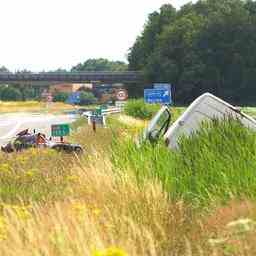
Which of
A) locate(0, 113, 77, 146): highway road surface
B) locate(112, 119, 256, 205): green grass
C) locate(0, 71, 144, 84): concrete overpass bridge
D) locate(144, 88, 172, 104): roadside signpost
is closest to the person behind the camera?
locate(112, 119, 256, 205): green grass

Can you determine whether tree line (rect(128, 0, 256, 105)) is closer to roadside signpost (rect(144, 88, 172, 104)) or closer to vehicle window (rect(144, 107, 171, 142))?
roadside signpost (rect(144, 88, 172, 104))

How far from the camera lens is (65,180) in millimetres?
10320

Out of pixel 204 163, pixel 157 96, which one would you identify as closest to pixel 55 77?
pixel 157 96

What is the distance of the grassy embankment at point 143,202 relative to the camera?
5617mm

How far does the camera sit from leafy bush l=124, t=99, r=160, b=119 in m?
49.5

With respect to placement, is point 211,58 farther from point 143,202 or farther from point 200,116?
point 143,202

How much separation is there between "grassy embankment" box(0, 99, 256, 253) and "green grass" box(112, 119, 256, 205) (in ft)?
0.04

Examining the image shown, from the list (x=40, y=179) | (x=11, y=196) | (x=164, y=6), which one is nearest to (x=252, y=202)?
(x=11, y=196)

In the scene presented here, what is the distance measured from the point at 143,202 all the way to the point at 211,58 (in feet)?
345

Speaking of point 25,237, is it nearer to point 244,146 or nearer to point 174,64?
point 244,146

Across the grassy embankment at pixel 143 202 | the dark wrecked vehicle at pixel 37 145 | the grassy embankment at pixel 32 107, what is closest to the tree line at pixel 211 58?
the grassy embankment at pixel 32 107

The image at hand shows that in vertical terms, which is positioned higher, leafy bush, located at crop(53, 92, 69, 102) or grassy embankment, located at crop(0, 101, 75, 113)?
grassy embankment, located at crop(0, 101, 75, 113)

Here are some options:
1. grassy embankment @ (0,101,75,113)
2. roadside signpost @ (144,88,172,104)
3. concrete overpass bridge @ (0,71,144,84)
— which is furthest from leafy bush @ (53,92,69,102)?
roadside signpost @ (144,88,172,104)

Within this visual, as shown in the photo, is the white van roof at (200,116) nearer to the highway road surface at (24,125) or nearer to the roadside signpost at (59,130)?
the roadside signpost at (59,130)
